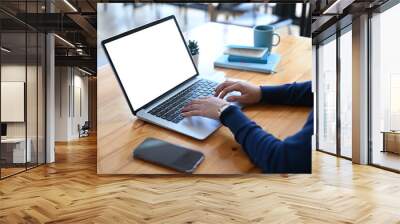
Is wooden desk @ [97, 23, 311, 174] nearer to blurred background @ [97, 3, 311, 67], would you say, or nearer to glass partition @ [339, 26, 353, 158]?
blurred background @ [97, 3, 311, 67]

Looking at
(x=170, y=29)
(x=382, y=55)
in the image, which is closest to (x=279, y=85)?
(x=170, y=29)

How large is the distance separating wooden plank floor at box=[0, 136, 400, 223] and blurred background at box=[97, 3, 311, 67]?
2.02m

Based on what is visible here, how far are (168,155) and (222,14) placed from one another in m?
1.91

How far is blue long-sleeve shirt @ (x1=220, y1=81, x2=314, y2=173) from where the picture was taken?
5004mm

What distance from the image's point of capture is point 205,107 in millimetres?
5219

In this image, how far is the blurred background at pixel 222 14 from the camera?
5.29 meters

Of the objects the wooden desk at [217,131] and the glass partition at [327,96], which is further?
the glass partition at [327,96]

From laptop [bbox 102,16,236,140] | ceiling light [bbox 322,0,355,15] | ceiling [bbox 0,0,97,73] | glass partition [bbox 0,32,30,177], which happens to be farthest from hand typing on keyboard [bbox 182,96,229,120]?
ceiling [bbox 0,0,97,73]

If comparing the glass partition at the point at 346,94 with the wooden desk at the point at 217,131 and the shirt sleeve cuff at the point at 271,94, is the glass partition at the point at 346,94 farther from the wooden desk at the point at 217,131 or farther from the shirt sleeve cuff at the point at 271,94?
the shirt sleeve cuff at the point at 271,94

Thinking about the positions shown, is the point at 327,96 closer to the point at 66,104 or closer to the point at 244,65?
the point at 244,65

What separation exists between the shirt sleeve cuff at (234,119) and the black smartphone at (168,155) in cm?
50

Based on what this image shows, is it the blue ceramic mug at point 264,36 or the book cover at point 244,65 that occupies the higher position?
the blue ceramic mug at point 264,36

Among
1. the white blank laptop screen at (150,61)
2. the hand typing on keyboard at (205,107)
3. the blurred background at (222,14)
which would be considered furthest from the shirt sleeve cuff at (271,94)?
the white blank laptop screen at (150,61)

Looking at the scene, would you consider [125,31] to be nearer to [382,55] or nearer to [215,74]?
[215,74]
